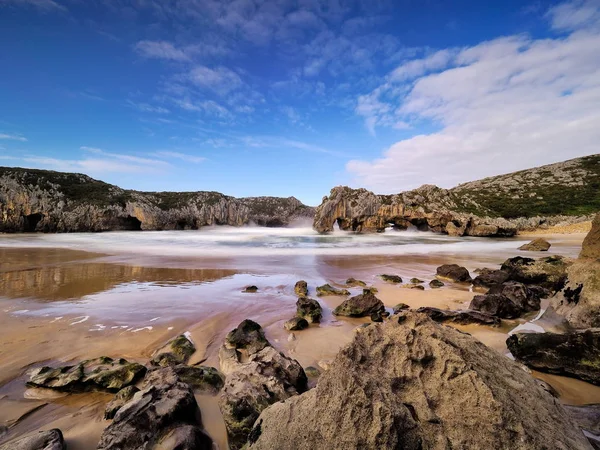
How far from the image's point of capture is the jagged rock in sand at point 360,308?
608 cm

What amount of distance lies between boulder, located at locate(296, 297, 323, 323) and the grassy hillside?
38.4 metres

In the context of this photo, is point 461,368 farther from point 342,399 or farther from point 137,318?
point 137,318

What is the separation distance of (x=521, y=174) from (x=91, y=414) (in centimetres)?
8696

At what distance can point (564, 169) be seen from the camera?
203ft

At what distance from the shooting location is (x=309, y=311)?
5.91 metres

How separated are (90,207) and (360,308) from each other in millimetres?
50301

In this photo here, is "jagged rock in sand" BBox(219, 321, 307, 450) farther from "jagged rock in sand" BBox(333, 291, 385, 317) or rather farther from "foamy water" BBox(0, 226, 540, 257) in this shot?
"foamy water" BBox(0, 226, 540, 257)

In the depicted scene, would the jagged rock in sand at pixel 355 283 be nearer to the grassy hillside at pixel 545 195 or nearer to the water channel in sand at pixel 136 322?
the water channel in sand at pixel 136 322

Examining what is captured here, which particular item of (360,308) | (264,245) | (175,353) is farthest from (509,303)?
(264,245)

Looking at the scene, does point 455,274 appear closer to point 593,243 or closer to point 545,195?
point 593,243

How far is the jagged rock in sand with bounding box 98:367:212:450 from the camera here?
7.41ft

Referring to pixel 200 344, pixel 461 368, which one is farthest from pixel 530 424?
pixel 200 344

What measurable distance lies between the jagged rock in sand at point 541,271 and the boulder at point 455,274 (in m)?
1.23

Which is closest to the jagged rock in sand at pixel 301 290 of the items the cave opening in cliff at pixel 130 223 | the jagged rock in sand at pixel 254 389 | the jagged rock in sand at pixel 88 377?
the jagged rock in sand at pixel 254 389
